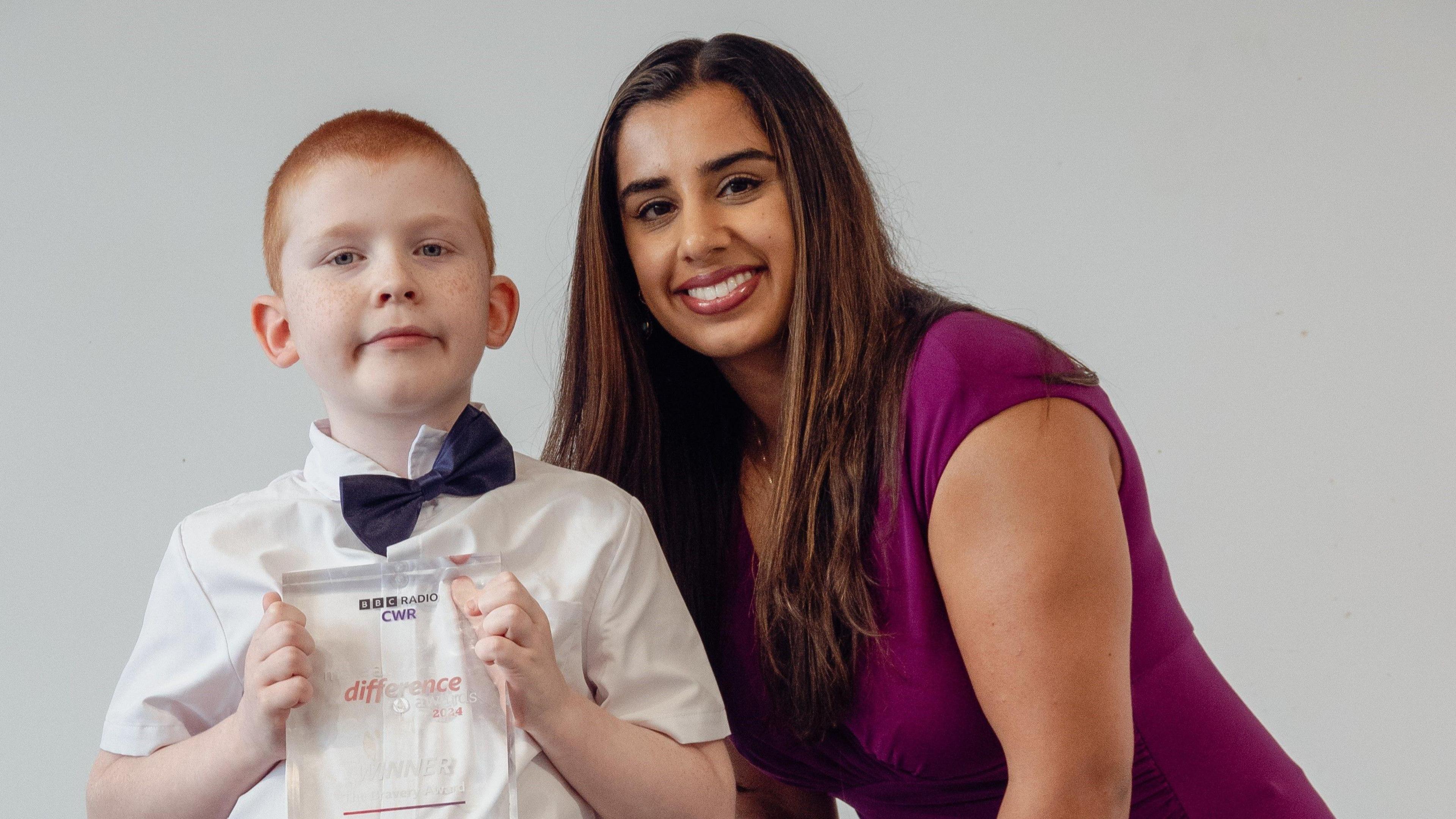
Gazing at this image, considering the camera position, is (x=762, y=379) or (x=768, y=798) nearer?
(x=762, y=379)

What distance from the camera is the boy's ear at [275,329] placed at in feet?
4.12

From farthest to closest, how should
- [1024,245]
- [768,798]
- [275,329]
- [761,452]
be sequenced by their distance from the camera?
[1024,245] < [768,798] < [761,452] < [275,329]

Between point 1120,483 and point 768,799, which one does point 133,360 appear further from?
point 1120,483

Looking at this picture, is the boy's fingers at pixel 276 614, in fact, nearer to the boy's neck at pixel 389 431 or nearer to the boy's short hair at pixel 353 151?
the boy's neck at pixel 389 431

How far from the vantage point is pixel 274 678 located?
1.04 meters

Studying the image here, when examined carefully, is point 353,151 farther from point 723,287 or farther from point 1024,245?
point 1024,245

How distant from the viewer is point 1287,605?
2289 millimetres

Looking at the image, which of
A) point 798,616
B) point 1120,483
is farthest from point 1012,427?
point 798,616

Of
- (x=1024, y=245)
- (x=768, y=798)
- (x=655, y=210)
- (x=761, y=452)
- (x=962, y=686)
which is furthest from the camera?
(x=1024, y=245)

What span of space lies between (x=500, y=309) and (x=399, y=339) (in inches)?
7.4

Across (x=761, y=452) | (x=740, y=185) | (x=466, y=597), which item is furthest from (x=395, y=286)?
(x=761, y=452)

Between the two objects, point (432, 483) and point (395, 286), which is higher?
point (395, 286)

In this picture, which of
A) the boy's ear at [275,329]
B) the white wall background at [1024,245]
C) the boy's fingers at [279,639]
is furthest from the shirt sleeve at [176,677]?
the white wall background at [1024,245]

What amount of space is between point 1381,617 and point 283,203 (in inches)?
79.9
